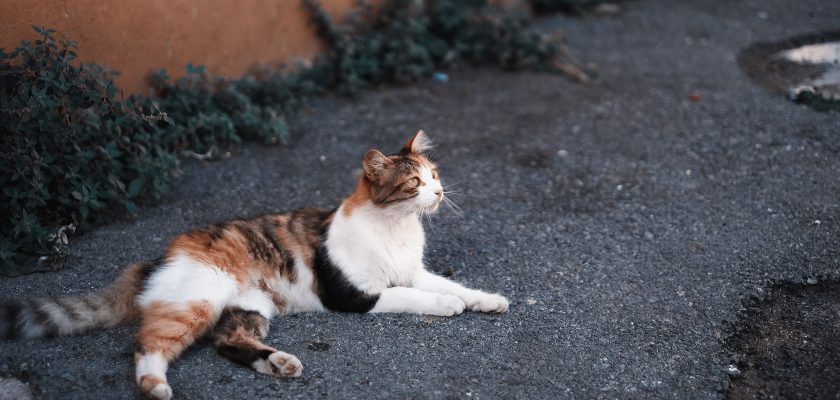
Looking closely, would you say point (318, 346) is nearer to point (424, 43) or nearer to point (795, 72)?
point (424, 43)

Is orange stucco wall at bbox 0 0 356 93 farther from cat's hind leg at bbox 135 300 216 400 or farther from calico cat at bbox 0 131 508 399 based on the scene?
cat's hind leg at bbox 135 300 216 400

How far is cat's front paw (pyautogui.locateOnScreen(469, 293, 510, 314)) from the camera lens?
4148mm

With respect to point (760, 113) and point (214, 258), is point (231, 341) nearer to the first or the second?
point (214, 258)

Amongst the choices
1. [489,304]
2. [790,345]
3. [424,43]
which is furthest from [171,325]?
[424,43]

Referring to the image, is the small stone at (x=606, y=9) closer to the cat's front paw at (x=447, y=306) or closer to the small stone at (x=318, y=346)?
the cat's front paw at (x=447, y=306)

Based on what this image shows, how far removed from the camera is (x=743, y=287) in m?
4.40

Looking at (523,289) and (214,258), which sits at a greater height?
(214,258)

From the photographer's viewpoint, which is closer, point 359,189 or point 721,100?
point 359,189

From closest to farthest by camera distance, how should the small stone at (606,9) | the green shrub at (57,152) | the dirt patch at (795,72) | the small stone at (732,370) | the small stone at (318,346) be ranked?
1. the small stone at (732,370)
2. the small stone at (318,346)
3. the green shrub at (57,152)
4. the dirt patch at (795,72)
5. the small stone at (606,9)

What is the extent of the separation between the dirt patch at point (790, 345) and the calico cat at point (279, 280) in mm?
1267

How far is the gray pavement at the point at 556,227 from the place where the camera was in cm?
368

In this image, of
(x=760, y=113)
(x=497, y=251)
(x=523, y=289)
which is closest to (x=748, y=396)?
(x=523, y=289)

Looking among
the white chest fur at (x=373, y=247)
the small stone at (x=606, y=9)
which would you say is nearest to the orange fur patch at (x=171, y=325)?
the white chest fur at (x=373, y=247)

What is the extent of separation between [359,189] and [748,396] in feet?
7.39
